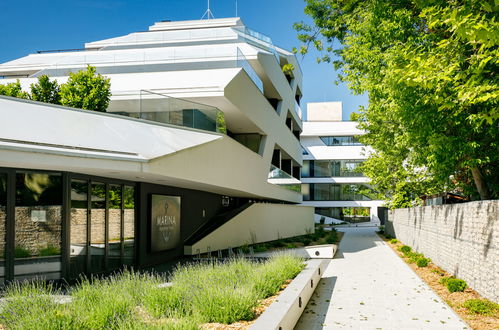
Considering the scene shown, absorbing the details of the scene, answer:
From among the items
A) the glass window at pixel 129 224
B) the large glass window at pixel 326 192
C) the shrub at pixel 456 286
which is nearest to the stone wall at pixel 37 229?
the glass window at pixel 129 224

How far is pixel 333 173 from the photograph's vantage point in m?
62.4

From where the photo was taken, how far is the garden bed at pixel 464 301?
8.01 meters

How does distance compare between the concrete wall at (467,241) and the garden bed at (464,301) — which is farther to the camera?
the concrete wall at (467,241)

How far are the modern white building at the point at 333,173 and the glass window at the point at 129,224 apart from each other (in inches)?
1880

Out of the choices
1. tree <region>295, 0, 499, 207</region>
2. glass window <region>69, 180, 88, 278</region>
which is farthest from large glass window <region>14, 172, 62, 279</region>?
tree <region>295, 0, 499, 207</region>

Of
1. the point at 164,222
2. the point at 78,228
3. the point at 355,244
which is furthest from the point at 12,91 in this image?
the point at 355,244

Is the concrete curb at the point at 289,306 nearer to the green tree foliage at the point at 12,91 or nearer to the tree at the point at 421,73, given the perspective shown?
the tree at the point at 421,73

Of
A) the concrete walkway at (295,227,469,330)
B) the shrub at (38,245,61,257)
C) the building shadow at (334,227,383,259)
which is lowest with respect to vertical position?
the building shadow at (334,227,383,259)

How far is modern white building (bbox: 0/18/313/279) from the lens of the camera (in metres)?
10.6

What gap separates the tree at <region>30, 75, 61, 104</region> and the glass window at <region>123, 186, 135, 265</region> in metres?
6.38

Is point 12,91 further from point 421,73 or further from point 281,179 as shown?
point 281,179

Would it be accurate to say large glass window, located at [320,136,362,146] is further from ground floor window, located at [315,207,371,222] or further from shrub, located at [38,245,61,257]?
shrub, located at [38,245,61,257]

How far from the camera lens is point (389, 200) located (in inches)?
1227

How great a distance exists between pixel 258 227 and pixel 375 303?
17.0 metres
